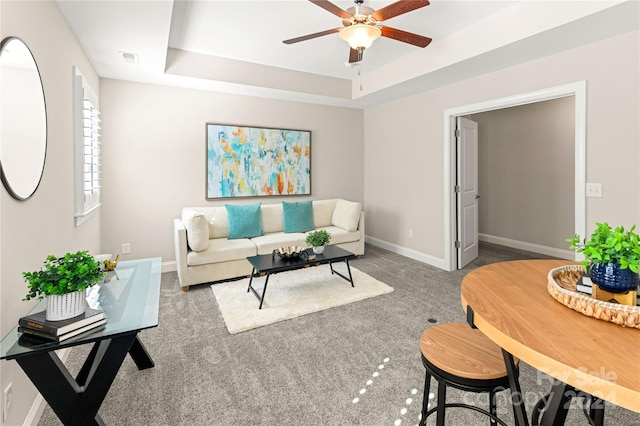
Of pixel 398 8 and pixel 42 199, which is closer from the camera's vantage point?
pixel 42 199

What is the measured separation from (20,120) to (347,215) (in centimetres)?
362

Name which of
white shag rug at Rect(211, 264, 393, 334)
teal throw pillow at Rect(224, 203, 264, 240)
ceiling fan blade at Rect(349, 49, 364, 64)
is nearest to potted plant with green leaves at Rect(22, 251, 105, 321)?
white shag rug at Rect(211, 264, 393, 334)

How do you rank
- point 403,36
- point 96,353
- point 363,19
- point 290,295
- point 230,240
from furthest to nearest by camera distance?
point 230,240 < point 290,295 < point 403,36 < point 363,19 < point 96,353

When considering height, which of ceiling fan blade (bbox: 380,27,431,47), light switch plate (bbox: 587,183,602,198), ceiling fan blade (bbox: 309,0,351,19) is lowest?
light switch plate (bbox: 587,183,602,198)

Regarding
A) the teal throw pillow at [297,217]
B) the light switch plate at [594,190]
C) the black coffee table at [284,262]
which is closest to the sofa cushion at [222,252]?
the black coffee table at [284,262]

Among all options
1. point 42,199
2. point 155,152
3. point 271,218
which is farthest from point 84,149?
point 271,218

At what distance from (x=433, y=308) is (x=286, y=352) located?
58.6 inches

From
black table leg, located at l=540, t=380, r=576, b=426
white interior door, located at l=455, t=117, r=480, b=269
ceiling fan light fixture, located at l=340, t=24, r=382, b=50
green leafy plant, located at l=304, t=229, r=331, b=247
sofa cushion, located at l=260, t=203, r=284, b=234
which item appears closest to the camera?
black table leg, located at l=540, t=380, r=576, b=426

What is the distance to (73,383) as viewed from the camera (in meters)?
1.43

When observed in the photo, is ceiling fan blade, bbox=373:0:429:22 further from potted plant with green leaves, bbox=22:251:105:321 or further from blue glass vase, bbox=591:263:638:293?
potted plant with green leaves, bbox=22:251:105:321

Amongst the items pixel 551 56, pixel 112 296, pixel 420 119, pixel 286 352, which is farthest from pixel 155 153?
pixel 551 56

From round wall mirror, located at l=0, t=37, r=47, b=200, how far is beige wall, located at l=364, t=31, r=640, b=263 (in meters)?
3.99

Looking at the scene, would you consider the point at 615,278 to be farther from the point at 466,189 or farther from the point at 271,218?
the point at 271,218

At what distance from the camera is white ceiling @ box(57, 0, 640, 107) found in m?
2.42
